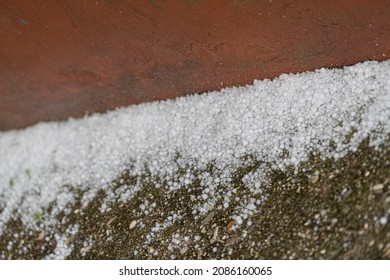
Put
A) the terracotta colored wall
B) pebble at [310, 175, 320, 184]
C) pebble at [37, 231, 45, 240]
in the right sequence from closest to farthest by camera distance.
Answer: pebble at [310, 175, 320, 184] < the terracotta colored wall < pebble at [37, 231, 45, 240]

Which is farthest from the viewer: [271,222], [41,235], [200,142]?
[41,235]

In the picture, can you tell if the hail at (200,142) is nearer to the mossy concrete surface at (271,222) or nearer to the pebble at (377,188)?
the mossy concrete surface at (271,222)

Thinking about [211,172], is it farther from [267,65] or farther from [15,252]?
[15,252]

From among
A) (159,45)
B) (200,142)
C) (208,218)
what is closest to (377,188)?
(208,218)

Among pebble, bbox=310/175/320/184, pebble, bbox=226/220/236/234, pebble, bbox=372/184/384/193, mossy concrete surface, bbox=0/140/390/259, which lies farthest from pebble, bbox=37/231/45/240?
pebble, bbox=372/184/384/193

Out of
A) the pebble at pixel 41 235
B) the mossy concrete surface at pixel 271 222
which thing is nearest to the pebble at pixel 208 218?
the mossy concrete surface at pixel 271 222

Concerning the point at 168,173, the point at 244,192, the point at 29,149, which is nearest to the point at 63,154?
the point at 29,149

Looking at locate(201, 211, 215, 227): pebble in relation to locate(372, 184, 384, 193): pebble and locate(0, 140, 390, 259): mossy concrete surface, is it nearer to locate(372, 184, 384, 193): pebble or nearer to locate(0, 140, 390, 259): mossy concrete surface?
locate(0, 140, 390, 259): mossy concrete surface

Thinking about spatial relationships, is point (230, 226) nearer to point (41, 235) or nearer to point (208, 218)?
point (208, 218)
